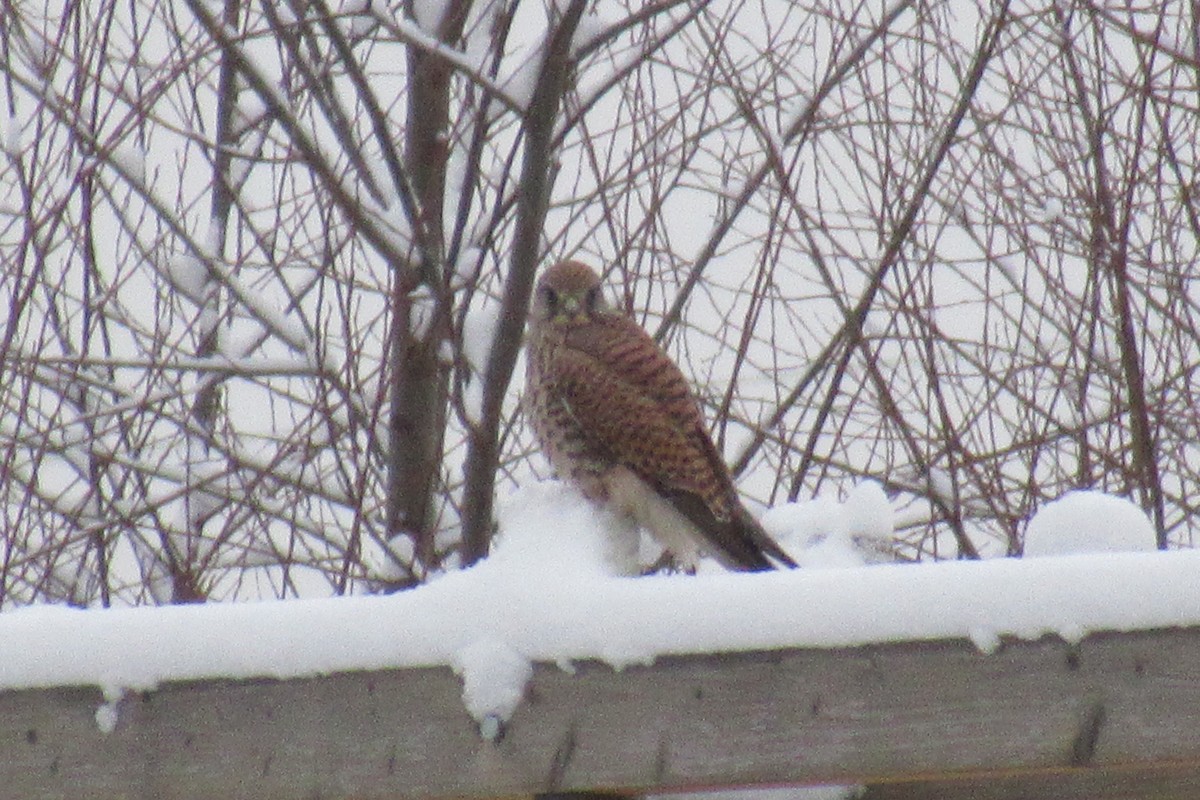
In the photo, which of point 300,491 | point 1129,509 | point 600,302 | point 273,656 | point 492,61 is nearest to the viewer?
point 273,656

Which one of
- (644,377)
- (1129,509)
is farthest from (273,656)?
(644,377)

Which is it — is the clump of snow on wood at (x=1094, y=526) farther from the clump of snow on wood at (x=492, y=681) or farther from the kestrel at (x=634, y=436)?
the kestrel at (x=634, y=436)

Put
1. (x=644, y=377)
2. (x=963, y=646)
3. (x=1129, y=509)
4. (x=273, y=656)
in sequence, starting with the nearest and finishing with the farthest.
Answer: (x=963, y=646) → (x=273, y=656) → (x=1129, y=509) → (x=644, y=377)

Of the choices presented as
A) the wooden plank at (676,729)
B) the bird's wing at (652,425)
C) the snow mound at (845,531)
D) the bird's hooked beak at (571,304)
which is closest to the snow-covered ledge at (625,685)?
the wooden plank at (676,729)

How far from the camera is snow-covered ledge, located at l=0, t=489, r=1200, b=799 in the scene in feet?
5.57

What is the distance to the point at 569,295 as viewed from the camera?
13.9 feet

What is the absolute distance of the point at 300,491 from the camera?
5102 mm

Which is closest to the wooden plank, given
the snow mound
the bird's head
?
the snow mound

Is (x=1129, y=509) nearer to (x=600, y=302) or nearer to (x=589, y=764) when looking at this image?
(x=589, y=764)

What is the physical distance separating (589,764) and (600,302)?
255 centimetres

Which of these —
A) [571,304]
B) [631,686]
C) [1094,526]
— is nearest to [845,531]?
[1094,526]

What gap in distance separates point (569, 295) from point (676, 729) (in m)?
2.52

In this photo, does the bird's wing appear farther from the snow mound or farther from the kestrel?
the snow mound

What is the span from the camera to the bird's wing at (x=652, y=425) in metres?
3.44
